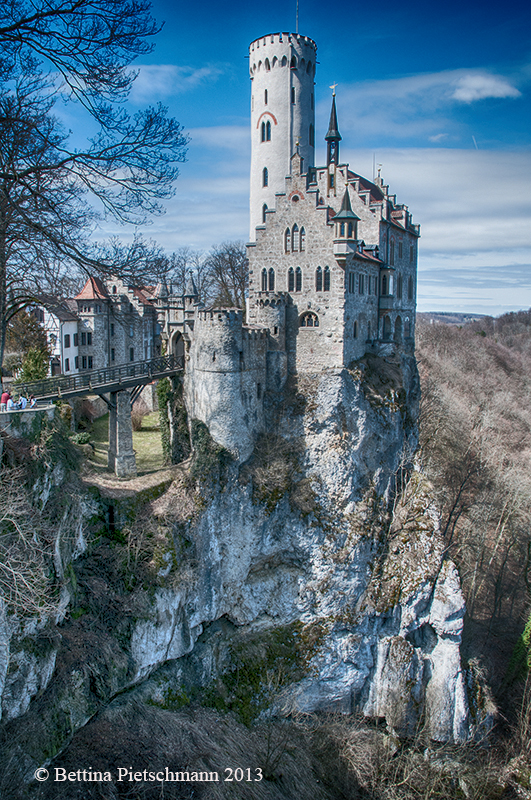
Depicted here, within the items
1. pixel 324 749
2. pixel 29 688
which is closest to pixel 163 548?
pixel 29 688

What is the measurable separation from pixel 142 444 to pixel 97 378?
6.68 meters

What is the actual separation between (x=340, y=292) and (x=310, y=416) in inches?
266

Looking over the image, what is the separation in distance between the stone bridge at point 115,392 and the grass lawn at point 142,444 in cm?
130

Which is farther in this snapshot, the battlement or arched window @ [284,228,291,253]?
the battlement

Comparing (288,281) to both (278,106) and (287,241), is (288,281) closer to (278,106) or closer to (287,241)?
(287,241)

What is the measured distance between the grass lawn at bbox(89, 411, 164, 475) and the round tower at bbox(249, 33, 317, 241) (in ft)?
49.8

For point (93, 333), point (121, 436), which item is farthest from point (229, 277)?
point (121, 436)

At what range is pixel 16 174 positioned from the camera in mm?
11227

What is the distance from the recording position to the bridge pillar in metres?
24.7

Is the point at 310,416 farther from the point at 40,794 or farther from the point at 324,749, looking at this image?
the point at 40,794

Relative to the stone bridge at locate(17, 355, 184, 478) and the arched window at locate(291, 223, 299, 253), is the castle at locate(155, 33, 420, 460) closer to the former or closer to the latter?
the arched window at locate(291, 223, 299, 253)

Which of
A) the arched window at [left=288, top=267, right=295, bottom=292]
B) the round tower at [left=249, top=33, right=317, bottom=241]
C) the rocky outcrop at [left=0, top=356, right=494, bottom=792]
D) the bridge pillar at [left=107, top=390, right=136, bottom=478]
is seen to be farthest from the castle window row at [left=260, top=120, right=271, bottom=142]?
→ the bridge pillar at [left=107, top=390, right=136, bottom=478]

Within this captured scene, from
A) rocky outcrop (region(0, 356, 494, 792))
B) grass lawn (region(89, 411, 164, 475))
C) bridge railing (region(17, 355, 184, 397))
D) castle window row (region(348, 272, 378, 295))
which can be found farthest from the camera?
castle window row (region(348, 272, 378, 295))

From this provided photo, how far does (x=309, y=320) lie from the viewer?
28.9 m
